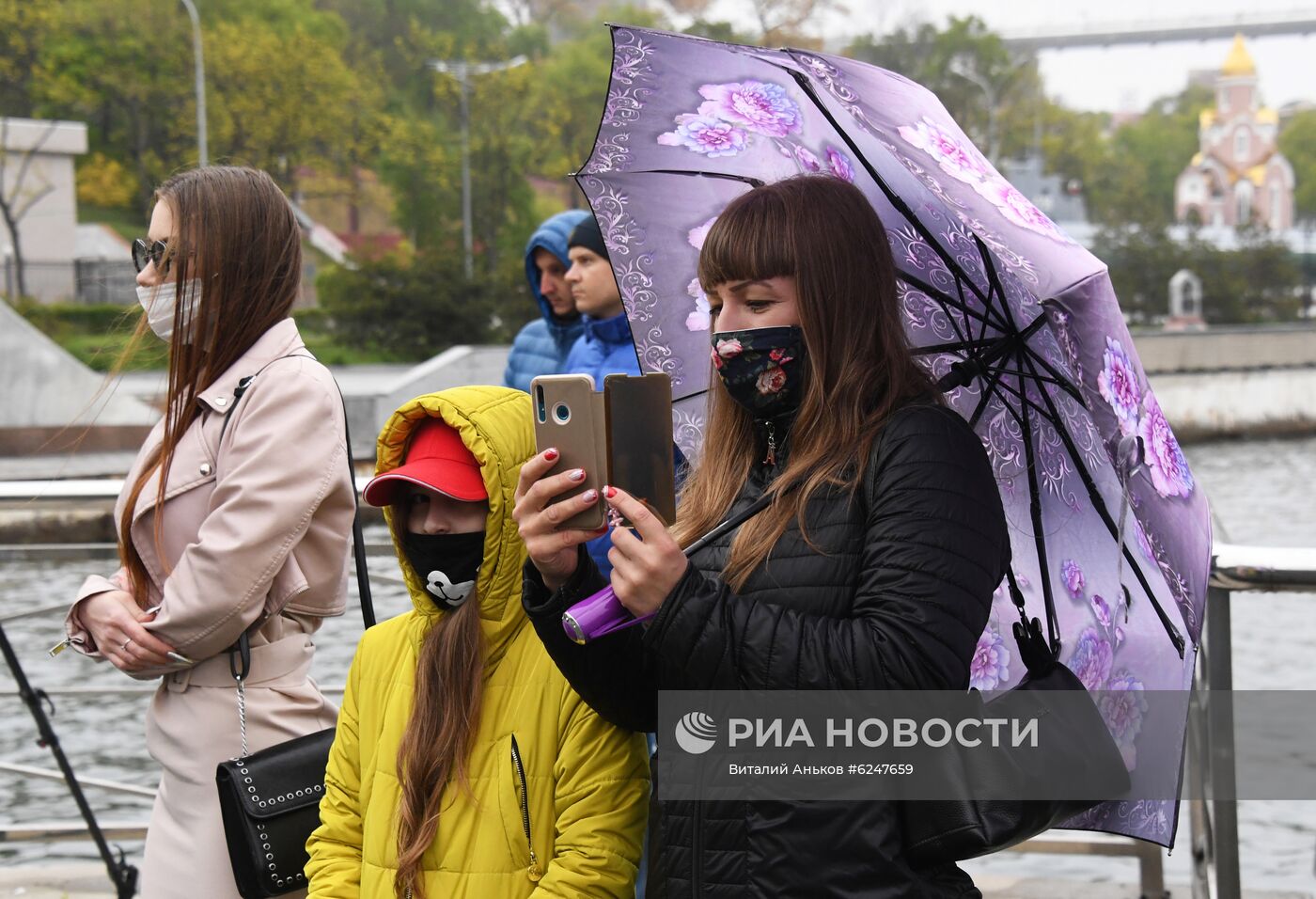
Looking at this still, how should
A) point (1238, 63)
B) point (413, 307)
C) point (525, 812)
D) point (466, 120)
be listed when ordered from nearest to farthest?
point (525, 812), point (413, 307), point (466, 120), point (1238, 63)

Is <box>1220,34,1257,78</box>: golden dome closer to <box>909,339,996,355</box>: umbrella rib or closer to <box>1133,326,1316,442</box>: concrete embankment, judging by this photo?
<box>1133,326,1316,442</box>: concrete embankment

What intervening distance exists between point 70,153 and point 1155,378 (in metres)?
28.0

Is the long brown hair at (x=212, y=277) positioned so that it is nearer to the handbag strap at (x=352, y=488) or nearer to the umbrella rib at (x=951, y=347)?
the handbag strap at (x=352, y=488)

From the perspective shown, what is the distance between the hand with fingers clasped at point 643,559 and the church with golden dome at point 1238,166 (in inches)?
3708

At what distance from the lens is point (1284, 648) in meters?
11.4

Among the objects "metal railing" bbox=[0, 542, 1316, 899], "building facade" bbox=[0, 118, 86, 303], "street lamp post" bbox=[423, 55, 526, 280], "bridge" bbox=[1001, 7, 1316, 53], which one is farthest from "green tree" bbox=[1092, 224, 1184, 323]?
"bridge" bbox=[1001, 7, 1316, 53]

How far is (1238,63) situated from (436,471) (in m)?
111

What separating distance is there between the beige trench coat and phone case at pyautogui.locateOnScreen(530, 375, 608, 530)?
94 cm

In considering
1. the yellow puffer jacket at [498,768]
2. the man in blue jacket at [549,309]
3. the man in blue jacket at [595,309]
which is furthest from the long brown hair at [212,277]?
the man in blue jacket at [549,309]

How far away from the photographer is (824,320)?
202cm

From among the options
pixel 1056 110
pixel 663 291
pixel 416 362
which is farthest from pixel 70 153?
pixel 1056 110

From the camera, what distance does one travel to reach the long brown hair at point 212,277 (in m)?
2.78

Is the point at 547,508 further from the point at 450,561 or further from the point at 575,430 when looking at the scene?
the point at 450,561

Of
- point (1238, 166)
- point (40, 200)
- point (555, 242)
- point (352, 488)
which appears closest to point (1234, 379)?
point (40, 200)
